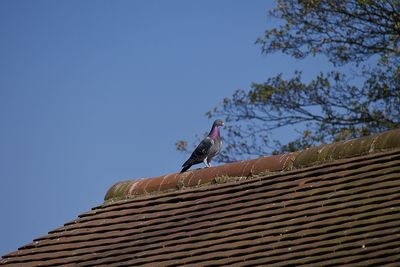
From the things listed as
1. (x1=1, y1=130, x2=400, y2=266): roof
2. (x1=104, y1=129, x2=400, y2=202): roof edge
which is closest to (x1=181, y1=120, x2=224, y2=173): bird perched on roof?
(x1=104, y1=129, x2=400, y2=202): roof edge

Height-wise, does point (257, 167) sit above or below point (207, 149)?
below

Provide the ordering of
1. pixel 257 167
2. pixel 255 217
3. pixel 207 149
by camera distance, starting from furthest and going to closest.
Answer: pixel 207 149, pixel 257 167, pixel 255 217

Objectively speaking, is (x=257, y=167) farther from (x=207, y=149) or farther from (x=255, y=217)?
(x=207, y=149)

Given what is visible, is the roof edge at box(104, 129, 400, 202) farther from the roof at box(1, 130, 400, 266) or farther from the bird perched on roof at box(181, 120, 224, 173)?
the bird perched on roof at box(181, 120, 224, 173)

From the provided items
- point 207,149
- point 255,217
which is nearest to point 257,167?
point 255,217

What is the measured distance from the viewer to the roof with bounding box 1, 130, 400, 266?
708cm

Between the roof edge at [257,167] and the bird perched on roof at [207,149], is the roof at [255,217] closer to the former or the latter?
the roof edge at [257,167]

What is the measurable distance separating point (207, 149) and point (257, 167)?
11.0ft

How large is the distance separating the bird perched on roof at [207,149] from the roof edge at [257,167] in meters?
2.04

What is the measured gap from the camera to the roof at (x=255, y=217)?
23.2 ft

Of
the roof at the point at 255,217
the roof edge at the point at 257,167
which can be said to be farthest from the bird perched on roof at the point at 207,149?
the roof at the point at 255,217

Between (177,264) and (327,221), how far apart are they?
132 cm

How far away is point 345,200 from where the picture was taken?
7.70 metres

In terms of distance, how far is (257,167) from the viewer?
362 inches
